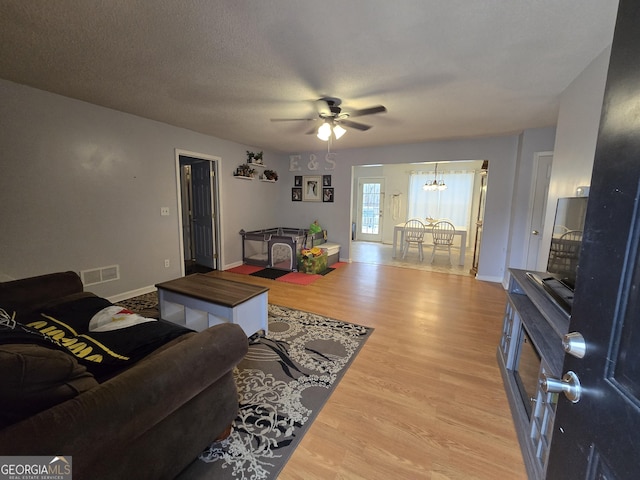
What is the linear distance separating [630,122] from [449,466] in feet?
5.44

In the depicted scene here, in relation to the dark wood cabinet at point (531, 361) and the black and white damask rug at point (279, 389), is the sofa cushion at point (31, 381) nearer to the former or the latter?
the black and white damask rug at point (279, 389)

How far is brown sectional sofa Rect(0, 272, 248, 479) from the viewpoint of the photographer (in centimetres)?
80

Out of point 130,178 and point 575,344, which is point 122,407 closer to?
point 575,344

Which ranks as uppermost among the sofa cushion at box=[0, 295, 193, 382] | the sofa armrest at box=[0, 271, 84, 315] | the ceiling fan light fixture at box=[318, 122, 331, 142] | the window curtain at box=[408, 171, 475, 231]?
the ceiling fan light fixture at box=[318, 122, 331, 142]

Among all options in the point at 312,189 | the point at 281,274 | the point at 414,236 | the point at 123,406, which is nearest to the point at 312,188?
the point at 312,189

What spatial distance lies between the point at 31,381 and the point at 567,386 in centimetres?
149

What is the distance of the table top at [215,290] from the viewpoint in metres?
2.32

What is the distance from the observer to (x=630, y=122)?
1.65 feet

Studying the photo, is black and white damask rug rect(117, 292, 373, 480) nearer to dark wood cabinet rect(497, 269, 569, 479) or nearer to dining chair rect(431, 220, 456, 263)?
dark wood cabinet rect(497, 269, 569, 479)

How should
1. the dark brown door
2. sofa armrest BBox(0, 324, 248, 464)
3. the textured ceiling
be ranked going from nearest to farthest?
the dark brown door < sofa armrest BBox(0, 324, 248, 464) < the textured ceiling

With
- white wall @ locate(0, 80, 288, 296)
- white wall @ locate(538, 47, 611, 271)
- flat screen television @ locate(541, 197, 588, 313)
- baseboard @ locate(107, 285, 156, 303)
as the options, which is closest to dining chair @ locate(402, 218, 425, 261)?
white wall @ locate(538, 47, 611, 271)

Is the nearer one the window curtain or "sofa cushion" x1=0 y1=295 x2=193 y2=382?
"sofa cushion" x1=0 y1=295 x2=193 y2=382

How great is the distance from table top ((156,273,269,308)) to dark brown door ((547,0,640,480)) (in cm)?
210

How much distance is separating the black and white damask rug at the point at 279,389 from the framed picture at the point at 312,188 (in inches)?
134
